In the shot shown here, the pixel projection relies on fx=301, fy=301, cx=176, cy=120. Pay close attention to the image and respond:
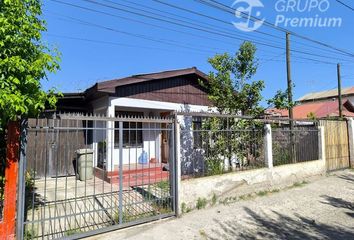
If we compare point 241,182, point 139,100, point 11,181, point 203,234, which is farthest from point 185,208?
point 139,100

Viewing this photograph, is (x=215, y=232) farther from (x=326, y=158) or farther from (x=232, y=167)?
(x=326, y=158)

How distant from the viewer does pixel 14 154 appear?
15.0 feet

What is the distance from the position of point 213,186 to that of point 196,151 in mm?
945

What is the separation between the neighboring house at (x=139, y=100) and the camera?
1008cm

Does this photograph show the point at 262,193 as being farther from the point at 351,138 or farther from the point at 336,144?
the point at 351,138

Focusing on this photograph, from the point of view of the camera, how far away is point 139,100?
10.8m

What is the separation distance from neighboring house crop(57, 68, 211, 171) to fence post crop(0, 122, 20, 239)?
15.4 feet

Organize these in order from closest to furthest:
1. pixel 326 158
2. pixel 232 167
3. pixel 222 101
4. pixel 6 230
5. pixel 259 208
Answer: pixel 6 230, pixel 259 208, pixel 232 167, pixel 222 101, pixel 326 158

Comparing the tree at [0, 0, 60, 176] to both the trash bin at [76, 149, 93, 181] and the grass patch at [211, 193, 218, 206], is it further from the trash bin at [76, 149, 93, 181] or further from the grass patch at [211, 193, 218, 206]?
the trash bin at [76, 149, 93, 181]

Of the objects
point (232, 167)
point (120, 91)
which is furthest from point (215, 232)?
point (120, 91)

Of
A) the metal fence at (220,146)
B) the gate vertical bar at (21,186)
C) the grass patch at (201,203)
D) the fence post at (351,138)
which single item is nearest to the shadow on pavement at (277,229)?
the grass patch at (201,203)

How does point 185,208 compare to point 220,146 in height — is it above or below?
below

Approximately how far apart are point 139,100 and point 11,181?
6.55m

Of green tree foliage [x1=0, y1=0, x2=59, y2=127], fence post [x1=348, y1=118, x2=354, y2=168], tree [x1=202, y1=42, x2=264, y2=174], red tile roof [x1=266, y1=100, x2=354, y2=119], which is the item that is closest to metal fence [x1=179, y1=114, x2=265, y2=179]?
tree [x1=202, y1=42, x2=264, y2=174]
